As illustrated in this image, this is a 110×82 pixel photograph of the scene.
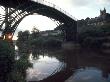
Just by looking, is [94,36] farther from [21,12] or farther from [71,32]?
[21,12]

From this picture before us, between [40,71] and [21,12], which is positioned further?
[21,12]

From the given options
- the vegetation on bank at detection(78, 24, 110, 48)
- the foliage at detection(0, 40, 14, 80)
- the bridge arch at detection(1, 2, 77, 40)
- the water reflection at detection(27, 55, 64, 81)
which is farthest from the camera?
the vegetation on bank at detection(78, 24, 110, 48)

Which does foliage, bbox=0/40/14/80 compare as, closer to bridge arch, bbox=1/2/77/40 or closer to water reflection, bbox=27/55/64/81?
water reflection, bbox=27/55/64/81

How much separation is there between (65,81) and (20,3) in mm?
22400

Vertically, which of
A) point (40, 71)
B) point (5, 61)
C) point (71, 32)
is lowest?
point (40, 71)

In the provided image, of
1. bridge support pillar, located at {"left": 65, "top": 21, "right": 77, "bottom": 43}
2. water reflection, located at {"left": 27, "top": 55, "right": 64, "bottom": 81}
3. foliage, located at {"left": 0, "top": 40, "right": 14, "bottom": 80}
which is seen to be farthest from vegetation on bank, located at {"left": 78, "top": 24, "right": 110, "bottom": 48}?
foliage, located at {"left": 0, "top": 40, "right": 14, "bottom": 80}

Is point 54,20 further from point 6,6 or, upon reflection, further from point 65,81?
point 65,81

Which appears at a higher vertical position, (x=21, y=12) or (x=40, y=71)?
(x=21, y=12)

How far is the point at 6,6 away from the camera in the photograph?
129 feet

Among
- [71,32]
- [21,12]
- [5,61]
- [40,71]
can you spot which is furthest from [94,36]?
[5,61]

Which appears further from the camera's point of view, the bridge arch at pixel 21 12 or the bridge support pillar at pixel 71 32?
the bridge support pillar at pixel 71 32

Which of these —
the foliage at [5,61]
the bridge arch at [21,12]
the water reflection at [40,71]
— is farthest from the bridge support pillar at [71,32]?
the foliage at [5,61]

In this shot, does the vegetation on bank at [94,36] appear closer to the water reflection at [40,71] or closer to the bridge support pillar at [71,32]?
the bridge support pillar at [71,32]

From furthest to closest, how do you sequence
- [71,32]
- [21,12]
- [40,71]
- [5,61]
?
[71,32], [21,12], [40,71], [5,61]
